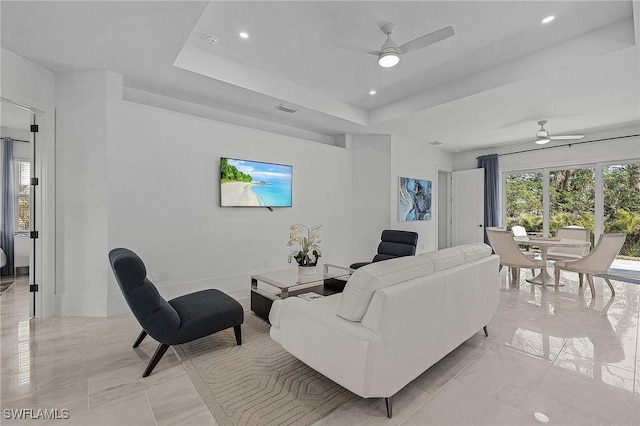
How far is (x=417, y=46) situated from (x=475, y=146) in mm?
5208

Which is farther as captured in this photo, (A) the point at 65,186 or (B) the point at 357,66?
(B) the point at 357,66

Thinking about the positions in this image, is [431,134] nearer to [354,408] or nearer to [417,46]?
[417,46]

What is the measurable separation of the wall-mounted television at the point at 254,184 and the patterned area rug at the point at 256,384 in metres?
2.16

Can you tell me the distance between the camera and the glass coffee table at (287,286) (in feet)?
9.89

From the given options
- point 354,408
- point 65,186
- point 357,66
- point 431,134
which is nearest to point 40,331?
point 65,186

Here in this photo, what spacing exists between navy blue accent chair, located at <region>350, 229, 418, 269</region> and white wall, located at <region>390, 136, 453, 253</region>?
113 cm

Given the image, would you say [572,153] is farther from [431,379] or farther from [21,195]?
[21,195]

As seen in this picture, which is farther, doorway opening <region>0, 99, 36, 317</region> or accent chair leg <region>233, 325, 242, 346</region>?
doorway opening <region>0, 99, 36, 317</region>

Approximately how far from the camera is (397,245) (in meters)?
4.55

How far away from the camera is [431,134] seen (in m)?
→ 5.74

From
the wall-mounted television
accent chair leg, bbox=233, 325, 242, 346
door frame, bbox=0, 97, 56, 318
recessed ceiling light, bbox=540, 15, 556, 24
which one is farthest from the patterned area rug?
recessed ceiling light, bbox=540, 15, 556, 24

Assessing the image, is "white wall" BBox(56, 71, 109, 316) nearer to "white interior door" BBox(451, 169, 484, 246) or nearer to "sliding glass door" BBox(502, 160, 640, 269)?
"white interior door" BBox(451, 169, 484, 246)

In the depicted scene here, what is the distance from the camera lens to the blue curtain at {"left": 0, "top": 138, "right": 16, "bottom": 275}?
202 inches

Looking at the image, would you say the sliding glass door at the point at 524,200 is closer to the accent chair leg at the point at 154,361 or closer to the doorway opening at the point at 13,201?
the accent chair leg at the point at 154,361
